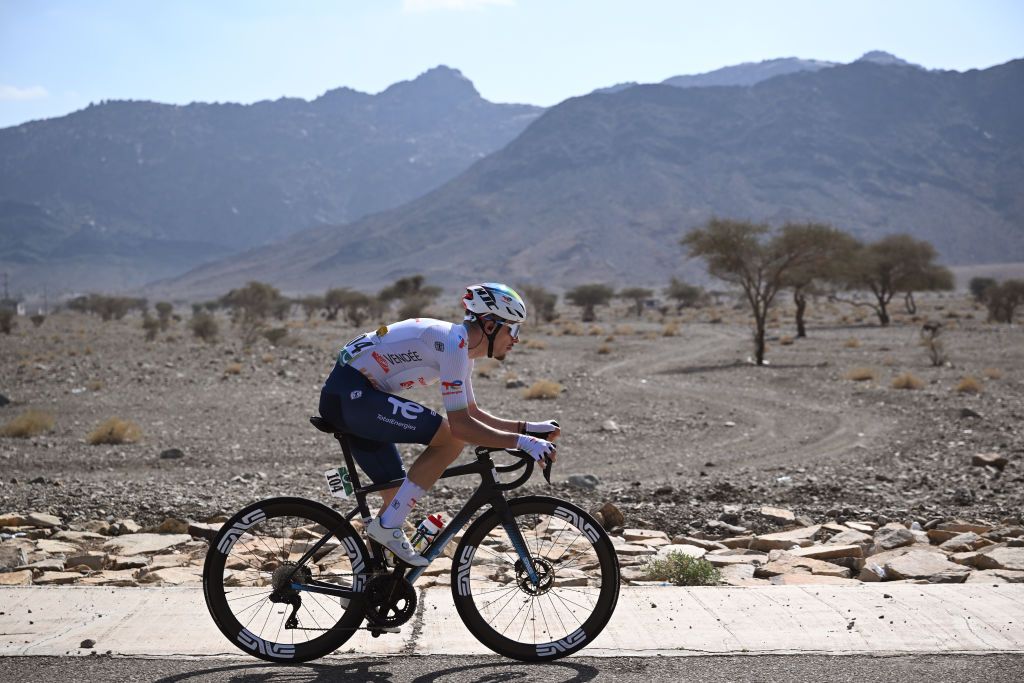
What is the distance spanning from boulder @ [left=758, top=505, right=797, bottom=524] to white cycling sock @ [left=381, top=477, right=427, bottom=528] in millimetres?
6608

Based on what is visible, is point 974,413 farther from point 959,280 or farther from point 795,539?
point 959,280

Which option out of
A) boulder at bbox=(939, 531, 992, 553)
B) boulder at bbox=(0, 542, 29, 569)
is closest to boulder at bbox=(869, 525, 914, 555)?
boulder at bbox=(939, 531, 992, 553)

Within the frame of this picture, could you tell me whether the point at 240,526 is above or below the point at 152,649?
above

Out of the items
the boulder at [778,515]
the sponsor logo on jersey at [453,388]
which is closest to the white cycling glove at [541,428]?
the sponsor logo on jersey at [453,388]

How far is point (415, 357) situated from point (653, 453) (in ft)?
38.6

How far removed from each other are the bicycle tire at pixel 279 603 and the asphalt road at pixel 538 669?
14 cm

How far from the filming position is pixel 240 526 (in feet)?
18.7

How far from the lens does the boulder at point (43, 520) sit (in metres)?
10.9

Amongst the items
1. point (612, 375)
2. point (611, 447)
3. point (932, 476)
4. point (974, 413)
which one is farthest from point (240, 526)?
point (612, 375)

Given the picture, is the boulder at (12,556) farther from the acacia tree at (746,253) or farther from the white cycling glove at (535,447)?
the acacia tree at (746,253)

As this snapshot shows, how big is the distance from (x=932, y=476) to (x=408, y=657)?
1019 cm

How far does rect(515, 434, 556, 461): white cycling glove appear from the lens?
215 inches

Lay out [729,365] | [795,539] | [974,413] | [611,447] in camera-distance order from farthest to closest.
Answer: [729,365] < [974,413] < [611,447] < [795,539]

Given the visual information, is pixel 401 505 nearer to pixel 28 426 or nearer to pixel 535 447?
pixel 535 447
